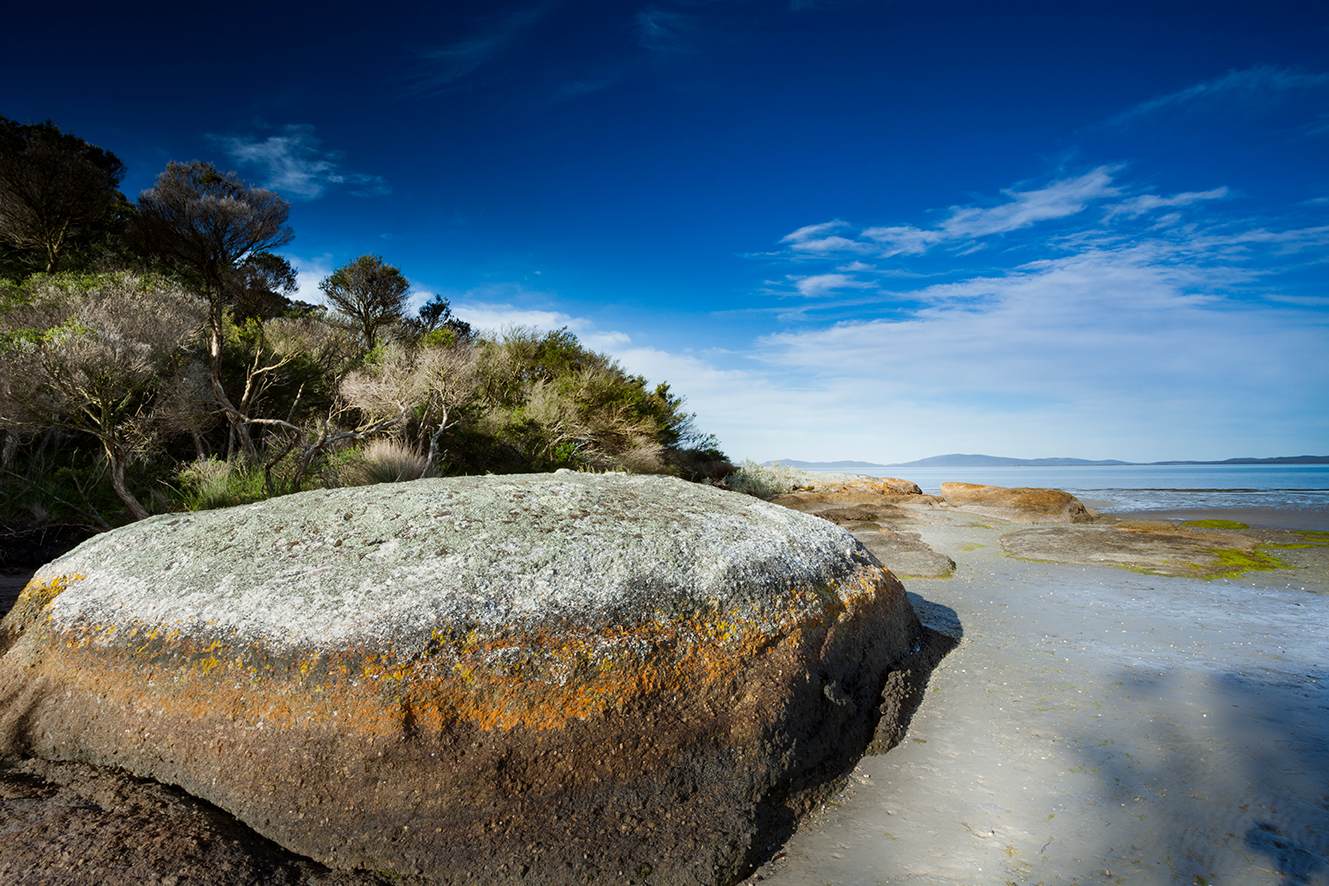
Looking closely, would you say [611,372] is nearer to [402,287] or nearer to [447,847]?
[402,287]

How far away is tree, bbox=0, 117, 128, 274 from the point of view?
1358cm

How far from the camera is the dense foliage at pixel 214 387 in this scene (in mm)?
6934

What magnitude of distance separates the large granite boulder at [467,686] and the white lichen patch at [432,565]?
1 cm

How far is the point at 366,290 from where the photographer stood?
22.7m

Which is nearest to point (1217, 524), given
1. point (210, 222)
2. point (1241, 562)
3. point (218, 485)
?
point (1241, 562)

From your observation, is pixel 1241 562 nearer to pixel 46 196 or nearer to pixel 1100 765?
pixel 1100 765

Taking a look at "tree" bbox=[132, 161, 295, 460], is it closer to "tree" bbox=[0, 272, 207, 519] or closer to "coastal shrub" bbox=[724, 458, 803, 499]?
"tree" bbox=[0, 272, 207, 519]

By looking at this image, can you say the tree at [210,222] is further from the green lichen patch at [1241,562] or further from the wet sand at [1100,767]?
the green lichen patch at [1241,562]

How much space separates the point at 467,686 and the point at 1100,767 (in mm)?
2515

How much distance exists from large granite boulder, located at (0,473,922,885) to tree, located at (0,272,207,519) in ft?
17.3

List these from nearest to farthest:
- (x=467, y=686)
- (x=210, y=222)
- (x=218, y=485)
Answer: (x=467, y=686) < (x=218, y=485) < (x=210, y=222)

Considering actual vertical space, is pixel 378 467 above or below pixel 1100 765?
above

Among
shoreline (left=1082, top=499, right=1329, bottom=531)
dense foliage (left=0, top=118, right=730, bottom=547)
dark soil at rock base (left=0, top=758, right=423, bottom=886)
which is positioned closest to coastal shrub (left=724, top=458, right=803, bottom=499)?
dense foliage (left=0, top=118, right=730, bottom=547)

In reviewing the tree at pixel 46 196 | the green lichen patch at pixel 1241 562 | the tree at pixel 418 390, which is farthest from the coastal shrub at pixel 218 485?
the green lichen patch at pixel 1241 562
